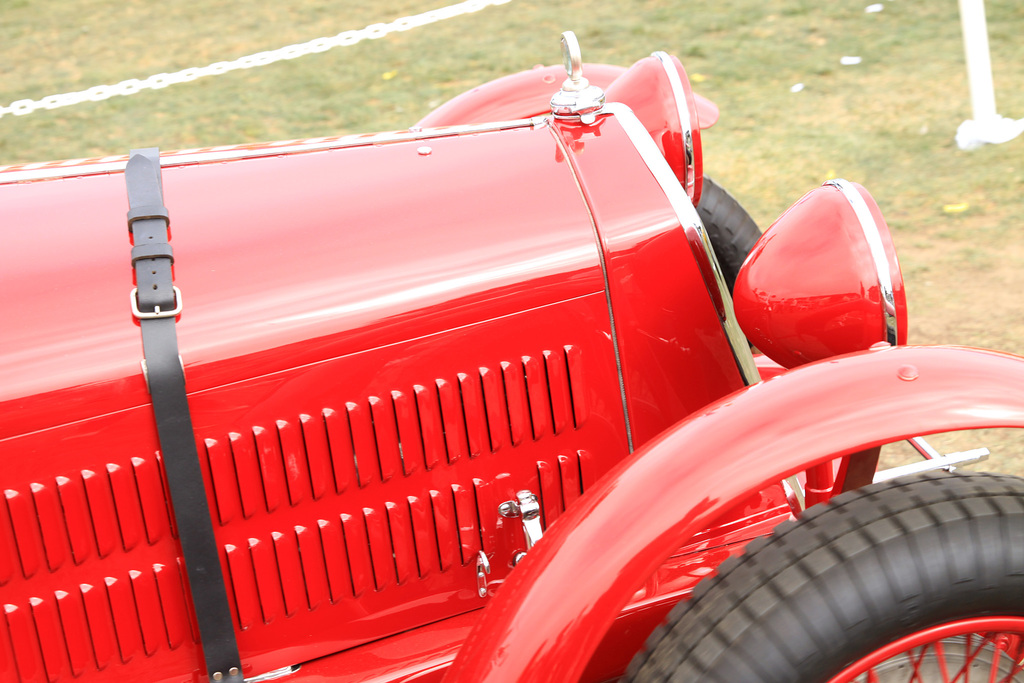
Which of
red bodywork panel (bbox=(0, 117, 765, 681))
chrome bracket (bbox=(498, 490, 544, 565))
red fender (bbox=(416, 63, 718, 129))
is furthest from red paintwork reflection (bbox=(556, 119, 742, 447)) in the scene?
red fender (bbox=(416, 63, 718, 129))

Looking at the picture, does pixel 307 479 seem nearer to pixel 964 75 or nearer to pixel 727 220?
pixel 727 220

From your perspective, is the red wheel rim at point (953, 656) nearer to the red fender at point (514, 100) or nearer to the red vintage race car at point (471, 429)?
the red vintage race car at point (471, 429)

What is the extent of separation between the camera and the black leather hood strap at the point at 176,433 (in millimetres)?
1478

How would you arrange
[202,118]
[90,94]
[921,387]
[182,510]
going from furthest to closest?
[90,94]
[202,118]
[182,510]
[921,387]

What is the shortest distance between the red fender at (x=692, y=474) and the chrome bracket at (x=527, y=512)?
223mm

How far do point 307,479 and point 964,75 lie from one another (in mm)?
4807

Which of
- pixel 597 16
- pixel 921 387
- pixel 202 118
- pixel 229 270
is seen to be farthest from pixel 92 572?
pixel 597 16

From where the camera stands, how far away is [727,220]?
283 cm

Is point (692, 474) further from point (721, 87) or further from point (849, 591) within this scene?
point (721, 87)

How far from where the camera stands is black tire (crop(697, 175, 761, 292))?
111 inches

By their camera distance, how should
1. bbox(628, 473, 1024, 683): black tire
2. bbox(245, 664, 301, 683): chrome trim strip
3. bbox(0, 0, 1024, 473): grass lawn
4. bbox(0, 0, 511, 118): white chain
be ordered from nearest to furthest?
bbox(628, 473, 1024, 683): black tire
bbox(245, 664, 301, 683): chrome trim strip
bbox(0, 0, 1024, 473): grass lawn
bbox(0, 0, 511, 118): white chain

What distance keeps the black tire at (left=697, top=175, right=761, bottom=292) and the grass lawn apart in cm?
82

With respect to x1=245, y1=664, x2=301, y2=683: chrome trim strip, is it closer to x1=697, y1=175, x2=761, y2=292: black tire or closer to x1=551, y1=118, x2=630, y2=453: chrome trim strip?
x1=551, y1=118, x2=630, y2=453: chrome trim strip

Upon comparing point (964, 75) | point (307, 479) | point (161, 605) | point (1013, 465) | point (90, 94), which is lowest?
point (1013, 465)
